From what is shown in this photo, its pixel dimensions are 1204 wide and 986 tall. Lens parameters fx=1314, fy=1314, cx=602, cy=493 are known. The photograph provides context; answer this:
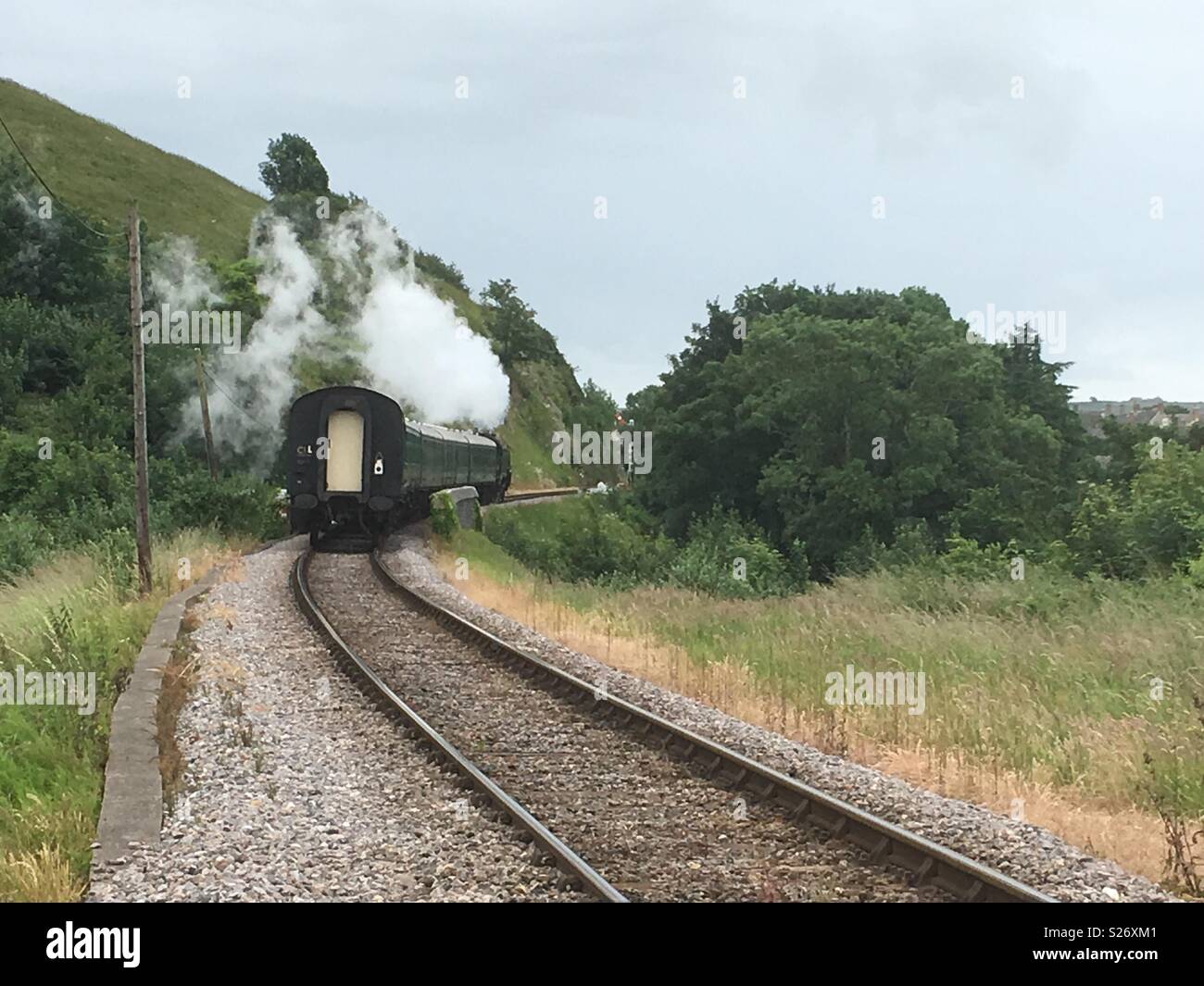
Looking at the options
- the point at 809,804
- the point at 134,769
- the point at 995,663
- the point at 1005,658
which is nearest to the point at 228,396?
the point at 1005,658

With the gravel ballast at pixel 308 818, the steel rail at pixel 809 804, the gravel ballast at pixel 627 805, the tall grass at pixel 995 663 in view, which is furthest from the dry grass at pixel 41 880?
the tall grass at pixel 995 663

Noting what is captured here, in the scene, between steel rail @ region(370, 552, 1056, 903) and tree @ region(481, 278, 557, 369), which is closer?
steel rail @ region(370, 552, 1056, 903)

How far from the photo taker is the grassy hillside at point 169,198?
7575 cm

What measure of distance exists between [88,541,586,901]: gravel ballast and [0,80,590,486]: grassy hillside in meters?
60.9

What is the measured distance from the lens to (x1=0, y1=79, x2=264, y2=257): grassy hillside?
245 ft

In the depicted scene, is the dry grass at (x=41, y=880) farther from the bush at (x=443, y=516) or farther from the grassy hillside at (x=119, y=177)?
the grassy hillside at (x=119, y=177)

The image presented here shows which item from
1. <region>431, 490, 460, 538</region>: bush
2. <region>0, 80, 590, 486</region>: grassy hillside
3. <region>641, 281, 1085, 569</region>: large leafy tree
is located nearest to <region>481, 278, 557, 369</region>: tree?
<region>0, 80, 590, 486</region>: grassy hillside

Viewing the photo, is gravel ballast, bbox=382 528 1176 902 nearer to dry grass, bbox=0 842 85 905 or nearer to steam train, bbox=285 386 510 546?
dry grass, bbox=0 842 85 905

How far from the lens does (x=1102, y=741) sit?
9742mm

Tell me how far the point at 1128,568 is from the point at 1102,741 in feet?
54.5

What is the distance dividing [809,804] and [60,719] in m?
6.00

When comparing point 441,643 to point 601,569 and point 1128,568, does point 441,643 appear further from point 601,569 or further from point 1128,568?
point 601,569
